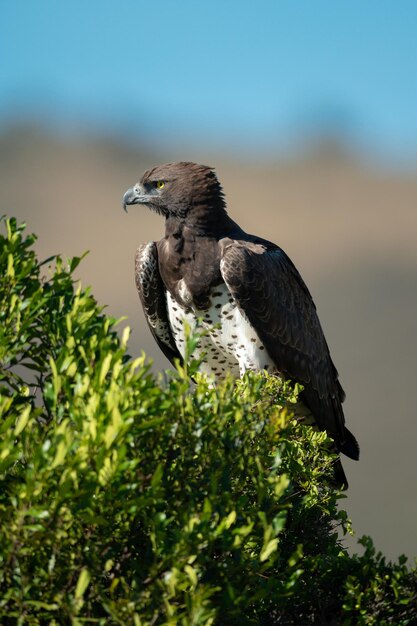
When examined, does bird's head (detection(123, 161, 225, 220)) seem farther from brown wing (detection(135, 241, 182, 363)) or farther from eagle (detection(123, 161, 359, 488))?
brown wing (detection(135, 241, 182, 363))

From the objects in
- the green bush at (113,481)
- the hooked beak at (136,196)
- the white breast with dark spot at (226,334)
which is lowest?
the green bush at (113,481)

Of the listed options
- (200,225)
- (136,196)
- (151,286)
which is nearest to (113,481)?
(200,225)

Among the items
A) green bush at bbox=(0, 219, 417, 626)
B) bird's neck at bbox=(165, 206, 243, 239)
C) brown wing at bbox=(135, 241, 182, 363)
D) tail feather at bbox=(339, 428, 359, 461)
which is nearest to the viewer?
green bush at bbox=(0, 219, 417, 626)

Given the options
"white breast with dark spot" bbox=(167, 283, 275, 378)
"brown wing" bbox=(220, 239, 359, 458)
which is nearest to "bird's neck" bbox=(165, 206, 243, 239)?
"brown wing" bbox=(220, 239, 359, 458)

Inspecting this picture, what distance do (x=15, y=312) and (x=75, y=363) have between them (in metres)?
0.44

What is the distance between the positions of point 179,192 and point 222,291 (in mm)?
1011

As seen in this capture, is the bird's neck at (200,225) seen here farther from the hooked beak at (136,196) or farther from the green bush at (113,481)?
the green bush at (113,481)

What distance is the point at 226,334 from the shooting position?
7.99 m

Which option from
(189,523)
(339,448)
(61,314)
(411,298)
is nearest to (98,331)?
(61,314)

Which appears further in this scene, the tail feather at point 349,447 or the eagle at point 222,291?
the tail feather at point 349,447

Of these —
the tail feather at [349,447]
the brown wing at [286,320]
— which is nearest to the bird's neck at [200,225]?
the brown wing at [286,320]

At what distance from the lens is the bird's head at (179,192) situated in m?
8.23

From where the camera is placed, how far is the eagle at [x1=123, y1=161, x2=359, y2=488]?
786 centimetres

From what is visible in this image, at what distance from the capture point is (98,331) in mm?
4367
